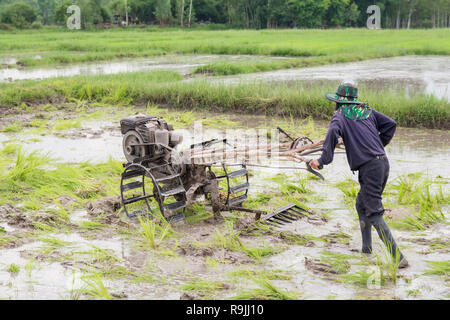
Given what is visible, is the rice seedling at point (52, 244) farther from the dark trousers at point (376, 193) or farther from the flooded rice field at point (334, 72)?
the flooded rice field at point (334, 72)

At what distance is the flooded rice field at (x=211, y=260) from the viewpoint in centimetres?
310

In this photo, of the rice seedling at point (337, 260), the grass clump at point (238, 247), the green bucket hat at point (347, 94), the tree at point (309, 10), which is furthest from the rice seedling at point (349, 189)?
the tree at point (309, 10)

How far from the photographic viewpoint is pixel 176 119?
340 inches

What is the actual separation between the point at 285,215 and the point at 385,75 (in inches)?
425

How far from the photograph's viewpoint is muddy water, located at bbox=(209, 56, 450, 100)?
11760mm

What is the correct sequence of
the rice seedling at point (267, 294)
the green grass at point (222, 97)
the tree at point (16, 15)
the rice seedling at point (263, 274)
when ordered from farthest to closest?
the tree at point (16, 15) → the green grass at point (222, 97) → the rice seedling at point (263, 274) → the rice seedling at point (267, 294)

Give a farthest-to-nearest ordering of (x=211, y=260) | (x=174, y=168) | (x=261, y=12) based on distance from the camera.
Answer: (x=261, y=12), (x=174, y=168), (x=211, y=260)

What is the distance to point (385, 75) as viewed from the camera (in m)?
14.0

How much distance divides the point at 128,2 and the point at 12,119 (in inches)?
1708

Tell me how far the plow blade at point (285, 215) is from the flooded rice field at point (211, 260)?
66 mm

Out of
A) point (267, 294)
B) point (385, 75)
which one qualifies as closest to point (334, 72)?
point (385, 75)

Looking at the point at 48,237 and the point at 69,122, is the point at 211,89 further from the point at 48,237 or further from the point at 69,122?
the point at 48,237

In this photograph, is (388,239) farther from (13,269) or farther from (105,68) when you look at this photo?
(105,68)
